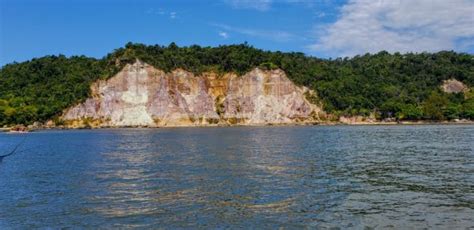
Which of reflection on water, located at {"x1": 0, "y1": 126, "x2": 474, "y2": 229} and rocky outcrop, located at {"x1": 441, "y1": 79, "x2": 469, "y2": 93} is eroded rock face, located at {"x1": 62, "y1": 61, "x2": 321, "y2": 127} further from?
reflection on water, located at {"x1": 0, "y1": 126, "x2": 474, "y2": 229}

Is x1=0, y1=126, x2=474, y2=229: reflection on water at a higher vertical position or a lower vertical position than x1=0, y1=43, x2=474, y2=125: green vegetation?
lower

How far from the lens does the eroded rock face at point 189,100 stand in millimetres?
140250

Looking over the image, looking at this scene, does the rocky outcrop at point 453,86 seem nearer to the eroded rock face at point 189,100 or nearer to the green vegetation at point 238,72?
the green vegetation at point 238,72

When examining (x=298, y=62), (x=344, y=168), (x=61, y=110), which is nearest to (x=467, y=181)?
(x=344, y=168)

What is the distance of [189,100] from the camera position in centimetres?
14688


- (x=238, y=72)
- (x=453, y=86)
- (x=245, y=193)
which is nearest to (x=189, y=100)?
(x=238, y=72)

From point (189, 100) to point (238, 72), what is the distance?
1810cm

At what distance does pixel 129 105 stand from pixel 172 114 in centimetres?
1224

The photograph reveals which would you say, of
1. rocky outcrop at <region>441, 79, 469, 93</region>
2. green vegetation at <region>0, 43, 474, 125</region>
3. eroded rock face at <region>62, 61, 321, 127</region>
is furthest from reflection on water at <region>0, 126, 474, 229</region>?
rocky outcrop at <region>441, 79, 469, 93</region>

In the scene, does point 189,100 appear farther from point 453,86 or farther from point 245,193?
point 245,193

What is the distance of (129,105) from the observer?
5507 inches

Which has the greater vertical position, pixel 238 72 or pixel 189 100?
pixel 238 72

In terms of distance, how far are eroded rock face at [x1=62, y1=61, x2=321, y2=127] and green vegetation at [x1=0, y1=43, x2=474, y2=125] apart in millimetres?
3039

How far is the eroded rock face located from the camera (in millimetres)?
140250
